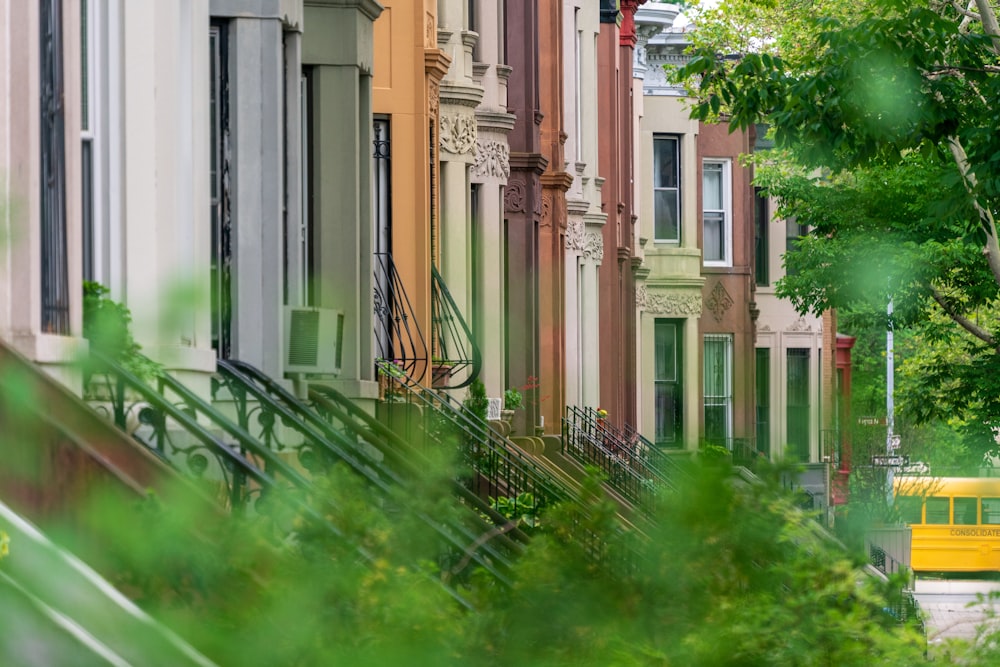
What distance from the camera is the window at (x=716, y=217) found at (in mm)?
44812

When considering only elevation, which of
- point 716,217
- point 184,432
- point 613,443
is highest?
point 716,217

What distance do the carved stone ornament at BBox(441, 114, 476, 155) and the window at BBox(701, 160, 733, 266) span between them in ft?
78.9

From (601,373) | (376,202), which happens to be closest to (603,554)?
(376,202)

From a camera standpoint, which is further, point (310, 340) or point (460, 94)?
point (460, 94)

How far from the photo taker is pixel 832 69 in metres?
15.9

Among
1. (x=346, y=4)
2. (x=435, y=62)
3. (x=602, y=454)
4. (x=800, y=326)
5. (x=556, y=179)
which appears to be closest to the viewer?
(x=346, y=4)

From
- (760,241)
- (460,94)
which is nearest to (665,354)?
(760,241)

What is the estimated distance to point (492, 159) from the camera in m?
22.9

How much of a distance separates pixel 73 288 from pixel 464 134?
46.5 feet

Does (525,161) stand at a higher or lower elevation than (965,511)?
higher

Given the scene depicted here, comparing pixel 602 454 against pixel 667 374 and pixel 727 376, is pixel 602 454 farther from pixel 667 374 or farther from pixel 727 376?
pixel 727 376

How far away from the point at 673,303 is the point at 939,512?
12780mm

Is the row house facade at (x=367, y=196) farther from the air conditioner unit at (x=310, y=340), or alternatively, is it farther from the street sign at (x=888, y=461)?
the street sign at (x=888, y=461)

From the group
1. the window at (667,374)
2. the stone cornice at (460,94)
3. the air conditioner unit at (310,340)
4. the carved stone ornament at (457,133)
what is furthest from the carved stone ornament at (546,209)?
the air conditioner unit at (310,340)
